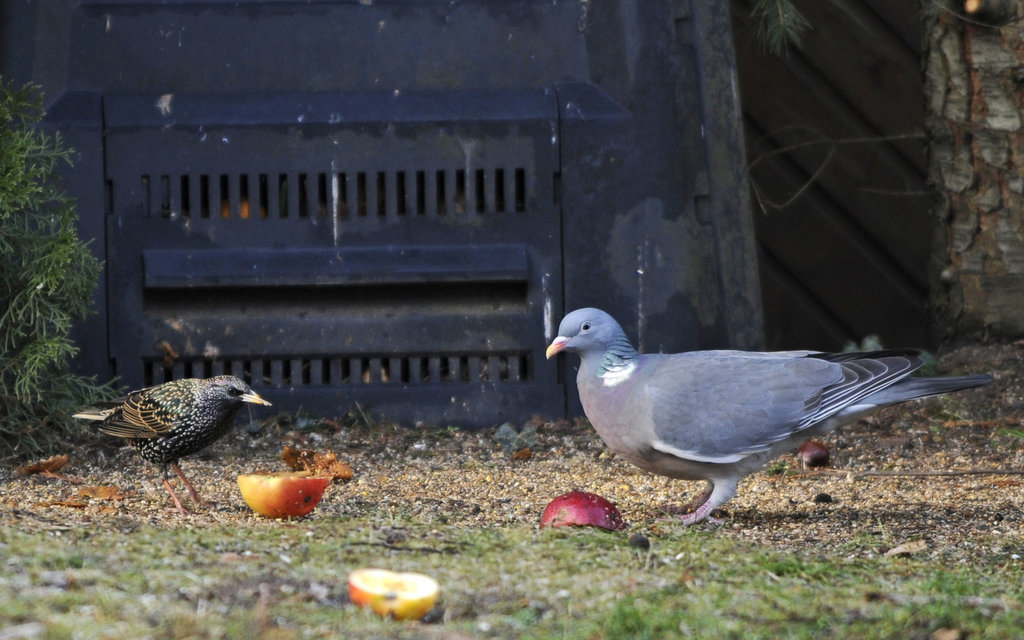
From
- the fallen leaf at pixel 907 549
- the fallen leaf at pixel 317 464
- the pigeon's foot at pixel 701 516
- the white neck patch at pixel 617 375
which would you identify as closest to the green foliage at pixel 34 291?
the fallen leaf at pixel 317 464

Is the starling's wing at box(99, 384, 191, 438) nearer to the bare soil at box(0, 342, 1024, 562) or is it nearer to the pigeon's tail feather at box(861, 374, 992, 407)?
the bare soil at box(0, 342, 1024, 562)

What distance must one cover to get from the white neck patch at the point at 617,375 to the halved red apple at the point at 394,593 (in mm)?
1491

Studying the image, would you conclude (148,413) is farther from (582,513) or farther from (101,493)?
(582,513)

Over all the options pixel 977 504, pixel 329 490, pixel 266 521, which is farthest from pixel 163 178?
pixel 977 504

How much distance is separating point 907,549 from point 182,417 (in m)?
2.26

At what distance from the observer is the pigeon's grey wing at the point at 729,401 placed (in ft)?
11.9

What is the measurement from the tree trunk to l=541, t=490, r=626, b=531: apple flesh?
3116 millimetres

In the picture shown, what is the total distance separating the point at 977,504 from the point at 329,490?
221 centimetres

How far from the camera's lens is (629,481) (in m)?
4.43

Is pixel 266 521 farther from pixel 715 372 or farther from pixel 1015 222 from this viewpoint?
pixel 1015 222

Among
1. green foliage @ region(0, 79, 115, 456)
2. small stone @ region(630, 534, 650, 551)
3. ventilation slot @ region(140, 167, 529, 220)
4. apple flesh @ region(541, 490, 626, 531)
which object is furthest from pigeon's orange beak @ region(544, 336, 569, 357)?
green foliage @ region(0, 79, 115, 456)

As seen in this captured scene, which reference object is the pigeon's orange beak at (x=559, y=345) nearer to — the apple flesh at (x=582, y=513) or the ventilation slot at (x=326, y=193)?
the apple flesh at (x=582, y=513)

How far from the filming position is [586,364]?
3908mm

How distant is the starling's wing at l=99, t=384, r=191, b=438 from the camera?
3.81 meters
